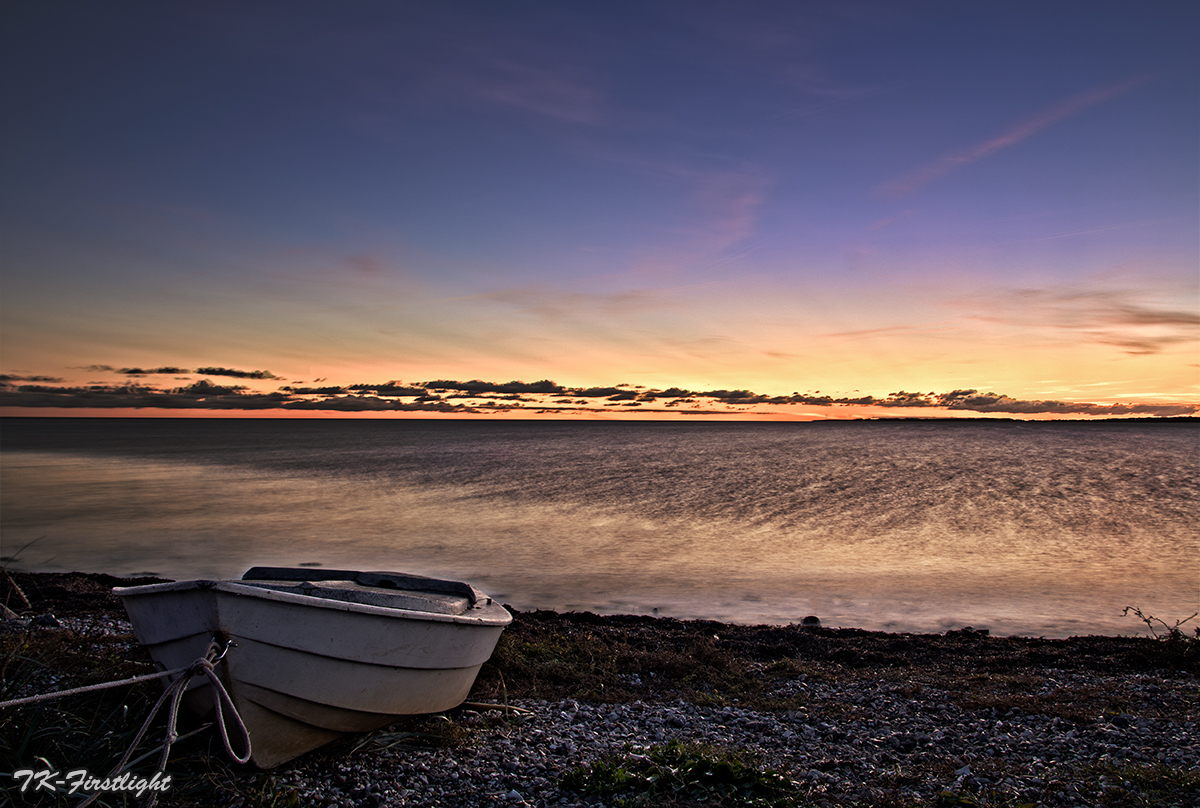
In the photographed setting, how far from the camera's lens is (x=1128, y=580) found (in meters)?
15.5

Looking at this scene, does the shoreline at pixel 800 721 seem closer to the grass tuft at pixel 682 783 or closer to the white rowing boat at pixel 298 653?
the grass tuft at pixel 682 783

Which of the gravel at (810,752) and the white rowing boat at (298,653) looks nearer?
the white rowing boat at (298,653)

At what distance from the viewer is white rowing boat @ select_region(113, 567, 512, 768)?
4926 millimetres

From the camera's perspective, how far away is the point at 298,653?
515 centimetres

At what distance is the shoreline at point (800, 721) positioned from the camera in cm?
522

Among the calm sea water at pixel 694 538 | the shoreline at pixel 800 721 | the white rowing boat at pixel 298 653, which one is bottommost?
the calm sea water at pixel 694 538

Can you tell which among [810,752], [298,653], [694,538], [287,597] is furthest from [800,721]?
[694,538]

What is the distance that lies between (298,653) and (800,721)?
4939mm

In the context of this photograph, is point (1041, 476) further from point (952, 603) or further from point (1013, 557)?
point (952, 603)

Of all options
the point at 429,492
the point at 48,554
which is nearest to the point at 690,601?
the point at 48,554

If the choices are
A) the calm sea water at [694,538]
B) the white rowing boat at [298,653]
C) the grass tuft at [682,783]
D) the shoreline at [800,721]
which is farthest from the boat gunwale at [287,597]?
the calm sea water at [694,538]

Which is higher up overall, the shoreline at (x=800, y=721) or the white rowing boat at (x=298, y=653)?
the white rowing boat at (x=298, y=653)

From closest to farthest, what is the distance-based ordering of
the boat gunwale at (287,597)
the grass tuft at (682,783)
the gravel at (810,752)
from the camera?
the boat gunwale at (287,597) → the grass tuft at (682,783) → the gravel at (810,752)

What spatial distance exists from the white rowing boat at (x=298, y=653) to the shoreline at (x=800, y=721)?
0.35m
